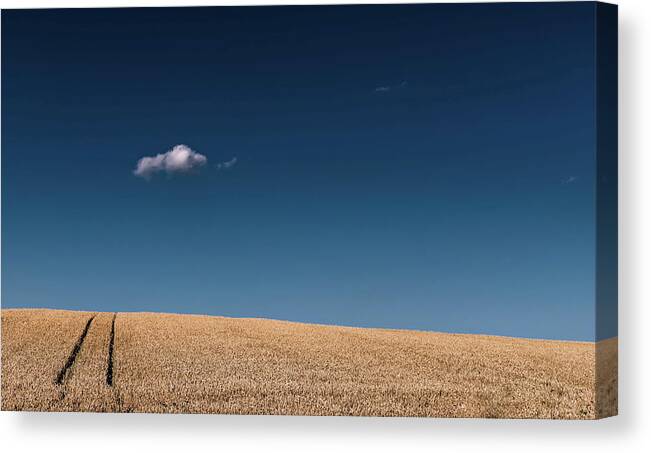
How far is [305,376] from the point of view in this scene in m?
12.5

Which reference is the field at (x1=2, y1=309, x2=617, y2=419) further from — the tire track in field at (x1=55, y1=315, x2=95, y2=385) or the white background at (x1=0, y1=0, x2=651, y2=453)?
the white background at (x1=0, y1=0, x2=651, y2=453)

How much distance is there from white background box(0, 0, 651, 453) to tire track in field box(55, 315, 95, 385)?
0.54 metres

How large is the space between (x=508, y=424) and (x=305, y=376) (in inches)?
116

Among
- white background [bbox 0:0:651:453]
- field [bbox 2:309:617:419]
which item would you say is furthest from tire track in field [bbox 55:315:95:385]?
white background [bbox 0:0:651:453]

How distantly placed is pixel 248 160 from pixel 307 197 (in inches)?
39.2

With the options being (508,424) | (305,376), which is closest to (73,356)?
(305,376)

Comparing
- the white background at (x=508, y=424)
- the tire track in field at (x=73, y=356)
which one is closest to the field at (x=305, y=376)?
the tire track in field at (x=73, y=356)

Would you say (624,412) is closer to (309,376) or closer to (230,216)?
(309,376)

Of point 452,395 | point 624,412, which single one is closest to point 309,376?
point 452,395

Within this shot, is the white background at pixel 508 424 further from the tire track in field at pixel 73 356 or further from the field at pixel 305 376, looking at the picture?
the tire track in field at pixel 73 356

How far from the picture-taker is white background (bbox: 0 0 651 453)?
11.2 metres

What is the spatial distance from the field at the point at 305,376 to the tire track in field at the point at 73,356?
28mm

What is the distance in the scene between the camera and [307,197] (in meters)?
12.4

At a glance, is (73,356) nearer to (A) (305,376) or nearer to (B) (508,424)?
(A) (305,376)
